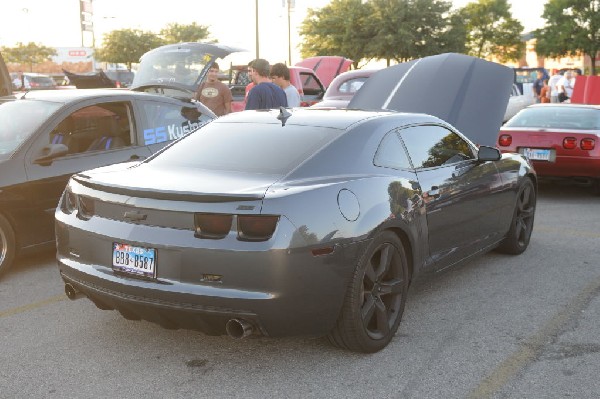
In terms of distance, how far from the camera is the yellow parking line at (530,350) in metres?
3.85

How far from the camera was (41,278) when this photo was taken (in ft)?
19.9

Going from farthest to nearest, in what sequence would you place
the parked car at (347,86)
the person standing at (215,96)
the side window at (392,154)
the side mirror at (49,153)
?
the parked car at (347,86)
the person standing at (215,96)
the side mirror at (49,153)
the side window at (392,154)

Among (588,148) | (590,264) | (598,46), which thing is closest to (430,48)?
(598,46)

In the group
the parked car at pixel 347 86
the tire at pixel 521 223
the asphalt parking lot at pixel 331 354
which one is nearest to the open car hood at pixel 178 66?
the parked car at pixel 347 86

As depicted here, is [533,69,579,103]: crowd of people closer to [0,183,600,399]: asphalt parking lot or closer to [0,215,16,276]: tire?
[0,183,600,399]: asphalt parking lot

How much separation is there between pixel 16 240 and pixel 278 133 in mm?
2581

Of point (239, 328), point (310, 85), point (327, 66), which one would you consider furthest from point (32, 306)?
point (327, 66)

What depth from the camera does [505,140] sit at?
35.2ft

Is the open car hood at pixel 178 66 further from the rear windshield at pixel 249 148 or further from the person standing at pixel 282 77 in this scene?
the rear windshield at pixel 249 148

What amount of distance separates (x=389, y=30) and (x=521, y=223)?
48.5 metres

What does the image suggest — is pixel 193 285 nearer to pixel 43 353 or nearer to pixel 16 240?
pixel 43 353

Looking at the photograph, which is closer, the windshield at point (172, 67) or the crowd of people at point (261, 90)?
the crowd of people at point (261, 90)

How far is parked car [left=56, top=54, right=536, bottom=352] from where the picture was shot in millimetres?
3752

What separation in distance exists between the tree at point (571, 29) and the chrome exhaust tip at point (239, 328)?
79821 mm
